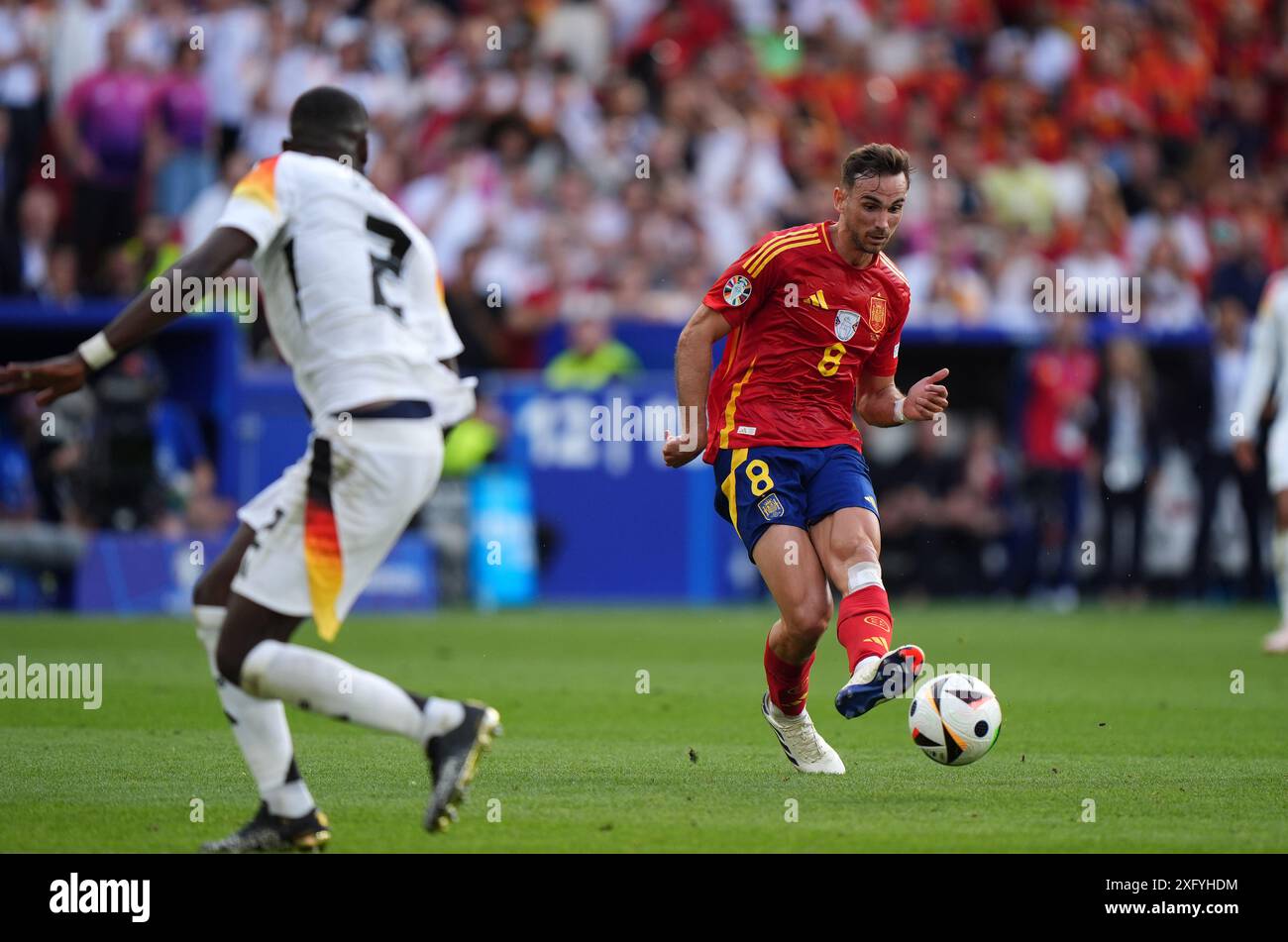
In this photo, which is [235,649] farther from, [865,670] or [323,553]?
[865,670]

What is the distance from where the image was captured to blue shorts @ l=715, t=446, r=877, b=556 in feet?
27.8

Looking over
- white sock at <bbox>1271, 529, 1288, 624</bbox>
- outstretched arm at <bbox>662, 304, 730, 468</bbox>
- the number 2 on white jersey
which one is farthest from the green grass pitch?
the number 2 on white jersey

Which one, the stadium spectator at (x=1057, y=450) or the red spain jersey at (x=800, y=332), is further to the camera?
the stadium spectator at (x=1057, y=450)

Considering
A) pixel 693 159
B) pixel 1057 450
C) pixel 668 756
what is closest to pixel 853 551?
pixel 668 756

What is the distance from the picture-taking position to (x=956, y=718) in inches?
315

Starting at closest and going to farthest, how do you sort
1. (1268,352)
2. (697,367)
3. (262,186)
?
(262,186), (697,367), (1268,352)

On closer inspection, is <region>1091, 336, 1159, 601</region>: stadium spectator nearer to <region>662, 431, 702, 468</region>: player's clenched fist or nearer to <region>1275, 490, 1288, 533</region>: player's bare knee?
<region>1275, 490, 1288, 533</region>: player's bare knee

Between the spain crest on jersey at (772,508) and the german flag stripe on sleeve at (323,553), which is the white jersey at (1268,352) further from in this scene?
the german flag stripe on sleeve at (323,553)

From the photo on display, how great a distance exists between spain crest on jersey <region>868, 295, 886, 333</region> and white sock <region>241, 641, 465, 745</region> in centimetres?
317

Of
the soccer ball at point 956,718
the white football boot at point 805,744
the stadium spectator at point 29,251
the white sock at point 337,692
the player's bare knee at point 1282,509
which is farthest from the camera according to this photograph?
the stadium spectator at point 29,251

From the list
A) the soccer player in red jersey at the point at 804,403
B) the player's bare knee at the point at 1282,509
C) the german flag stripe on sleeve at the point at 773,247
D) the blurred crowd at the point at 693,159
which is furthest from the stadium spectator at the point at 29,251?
the german flag stripe on sleeve at the point at 773,247

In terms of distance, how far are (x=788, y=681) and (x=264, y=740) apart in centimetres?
277

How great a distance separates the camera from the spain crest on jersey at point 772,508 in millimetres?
8469

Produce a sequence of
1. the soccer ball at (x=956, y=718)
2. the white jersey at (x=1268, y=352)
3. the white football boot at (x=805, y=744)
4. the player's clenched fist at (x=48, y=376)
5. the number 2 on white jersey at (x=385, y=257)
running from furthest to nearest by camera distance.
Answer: the white jersey at (x=1268, y=352) → the white football boot at (x=805, y=744) → the soccer ball at (x=956, y=718) → the number 2 on white jersey at (x=385, y=257) → the player's clenched fist at (x=48, y=376)
